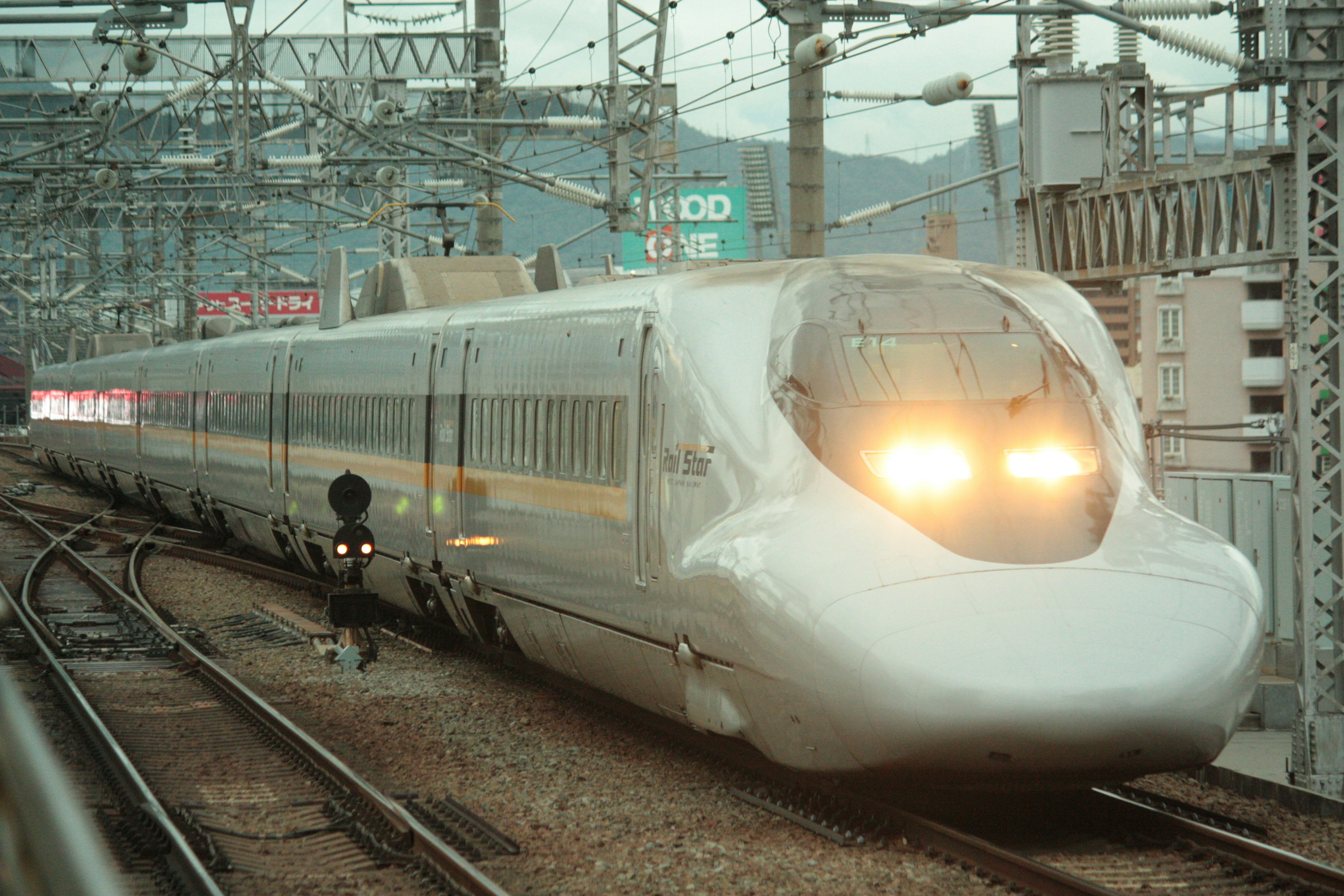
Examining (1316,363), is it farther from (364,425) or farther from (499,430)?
(364,425)

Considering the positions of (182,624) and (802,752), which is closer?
(802,752)

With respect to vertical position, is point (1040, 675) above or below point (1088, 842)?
above

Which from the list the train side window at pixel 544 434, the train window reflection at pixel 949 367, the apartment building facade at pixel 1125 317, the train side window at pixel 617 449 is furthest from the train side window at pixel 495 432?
the apartment building facade at pixel 1125 317

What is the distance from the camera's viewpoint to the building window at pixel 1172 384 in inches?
2810

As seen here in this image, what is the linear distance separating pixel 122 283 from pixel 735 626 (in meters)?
72.3

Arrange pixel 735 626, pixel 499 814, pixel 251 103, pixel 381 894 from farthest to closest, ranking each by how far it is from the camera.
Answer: pixel 251 103, pixel 499 814, pixel 735 626, pixel 381 894

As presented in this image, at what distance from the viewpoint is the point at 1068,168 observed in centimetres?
1617

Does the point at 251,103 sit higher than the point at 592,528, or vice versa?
the point at 251,103

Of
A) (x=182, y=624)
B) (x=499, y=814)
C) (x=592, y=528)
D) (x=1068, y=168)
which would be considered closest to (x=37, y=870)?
(x=499, y=814)

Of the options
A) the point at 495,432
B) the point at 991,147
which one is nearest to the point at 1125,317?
the point at 991,147

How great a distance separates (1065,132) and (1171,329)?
57934 millimetres

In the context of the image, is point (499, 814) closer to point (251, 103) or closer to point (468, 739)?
point (468, 739)

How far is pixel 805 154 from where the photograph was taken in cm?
1772

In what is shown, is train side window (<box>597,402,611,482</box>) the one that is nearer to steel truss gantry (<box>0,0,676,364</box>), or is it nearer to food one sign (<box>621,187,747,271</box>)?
steel truss gantry (<box>0,0,676,364</box>)
